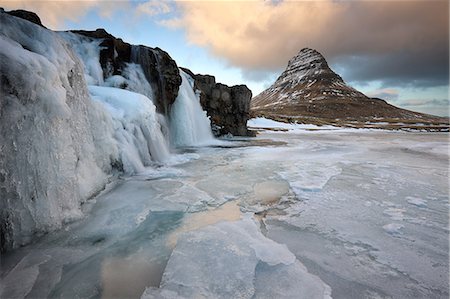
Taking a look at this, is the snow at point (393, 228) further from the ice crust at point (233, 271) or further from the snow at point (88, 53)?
the snow at point (88, 53)

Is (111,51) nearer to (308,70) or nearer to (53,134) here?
(53,134)

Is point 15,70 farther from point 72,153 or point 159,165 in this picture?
point 159,165

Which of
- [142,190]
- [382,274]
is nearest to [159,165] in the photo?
[142,190]

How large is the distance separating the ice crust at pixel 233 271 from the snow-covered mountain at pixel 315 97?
6521cm

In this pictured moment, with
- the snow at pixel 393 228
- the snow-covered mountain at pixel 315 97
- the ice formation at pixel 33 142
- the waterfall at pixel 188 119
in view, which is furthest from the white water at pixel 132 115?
the snow-covered mountain at pixel 315 97

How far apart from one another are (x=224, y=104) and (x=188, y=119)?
661 centimetres

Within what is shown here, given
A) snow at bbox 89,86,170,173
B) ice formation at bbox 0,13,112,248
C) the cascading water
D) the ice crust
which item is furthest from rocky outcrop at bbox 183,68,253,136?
the ice crust

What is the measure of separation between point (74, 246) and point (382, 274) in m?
3.27

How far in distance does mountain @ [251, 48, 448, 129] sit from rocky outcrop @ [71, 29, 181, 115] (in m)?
55.9

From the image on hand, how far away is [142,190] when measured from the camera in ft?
17.3

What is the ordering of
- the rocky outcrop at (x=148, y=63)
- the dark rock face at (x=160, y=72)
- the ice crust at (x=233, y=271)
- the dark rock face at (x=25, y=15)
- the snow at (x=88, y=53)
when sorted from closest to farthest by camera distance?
the ice crust at (x=233, y=271) → the dark rock face at (x=25, y=15) → the snow at (x=88, y=53) → the rocky outcrop at (x=148, y=63) → the dark rock face at (x=160, y=72)

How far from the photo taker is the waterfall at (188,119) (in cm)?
1480

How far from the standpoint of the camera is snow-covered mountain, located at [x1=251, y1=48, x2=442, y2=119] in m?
102

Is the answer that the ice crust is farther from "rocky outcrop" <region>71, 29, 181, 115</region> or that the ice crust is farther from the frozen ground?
"rocky outcrop" <region>71, 29, 181, 115</region>
